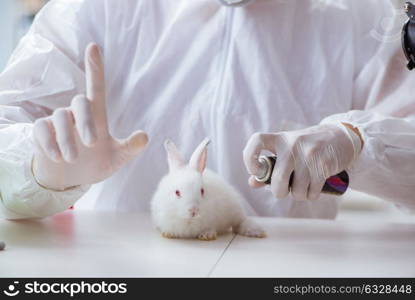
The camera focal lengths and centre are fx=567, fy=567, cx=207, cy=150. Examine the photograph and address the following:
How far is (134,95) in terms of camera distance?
4.60 ft

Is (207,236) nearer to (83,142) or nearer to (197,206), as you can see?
(197,206)

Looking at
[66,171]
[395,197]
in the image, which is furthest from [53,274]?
[395,197]

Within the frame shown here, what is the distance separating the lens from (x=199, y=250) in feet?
3.15

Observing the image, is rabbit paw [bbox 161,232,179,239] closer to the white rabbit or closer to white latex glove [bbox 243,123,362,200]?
the white rabbit

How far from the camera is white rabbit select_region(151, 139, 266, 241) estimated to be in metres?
1.01

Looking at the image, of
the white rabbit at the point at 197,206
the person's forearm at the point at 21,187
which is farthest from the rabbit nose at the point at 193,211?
the person's forearm at the point at 21,187

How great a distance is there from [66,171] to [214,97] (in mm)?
471

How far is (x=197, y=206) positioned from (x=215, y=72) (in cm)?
49

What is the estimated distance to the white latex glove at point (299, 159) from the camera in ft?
3.30

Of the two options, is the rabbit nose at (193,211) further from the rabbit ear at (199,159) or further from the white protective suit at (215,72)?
the white protective suit at (215,72)

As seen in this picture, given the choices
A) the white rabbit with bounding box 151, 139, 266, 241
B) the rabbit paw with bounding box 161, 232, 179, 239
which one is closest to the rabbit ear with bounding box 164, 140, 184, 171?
→ the white rabbit with bounding box 151, 139, 266, 241

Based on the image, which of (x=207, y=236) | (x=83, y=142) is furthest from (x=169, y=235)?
(x=83, y=142)

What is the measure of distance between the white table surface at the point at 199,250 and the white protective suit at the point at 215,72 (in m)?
0.22

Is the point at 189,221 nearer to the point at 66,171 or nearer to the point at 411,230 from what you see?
the point at 66,171
